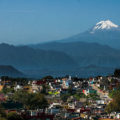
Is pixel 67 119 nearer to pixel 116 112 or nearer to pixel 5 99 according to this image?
pixel 116 112

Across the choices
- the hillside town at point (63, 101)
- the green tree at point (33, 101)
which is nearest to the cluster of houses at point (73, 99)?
the hillside town at point (63, 101)

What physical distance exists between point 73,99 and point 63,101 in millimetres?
692

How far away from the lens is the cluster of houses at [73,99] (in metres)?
26.2

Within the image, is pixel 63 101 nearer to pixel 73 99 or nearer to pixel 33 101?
pixel 73 99

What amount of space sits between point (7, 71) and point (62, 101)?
108367 mm

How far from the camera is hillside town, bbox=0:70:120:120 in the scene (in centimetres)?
2592

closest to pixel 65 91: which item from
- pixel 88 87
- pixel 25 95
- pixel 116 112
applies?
pixel 88 87

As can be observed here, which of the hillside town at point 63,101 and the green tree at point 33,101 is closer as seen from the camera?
the hillside town at point 63,101

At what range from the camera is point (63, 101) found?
36.1 m

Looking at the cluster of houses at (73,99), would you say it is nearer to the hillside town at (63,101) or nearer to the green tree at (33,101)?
the hillside town at (63,101)

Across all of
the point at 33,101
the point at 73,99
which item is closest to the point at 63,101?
the point at 73,99

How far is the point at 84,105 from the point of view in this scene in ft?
107

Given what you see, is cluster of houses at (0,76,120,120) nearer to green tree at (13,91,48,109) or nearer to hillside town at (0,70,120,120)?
hillside town at (0,70,120,120)

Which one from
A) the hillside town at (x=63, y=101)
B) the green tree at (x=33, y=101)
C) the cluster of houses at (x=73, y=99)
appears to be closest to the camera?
the hillside town at (x=63, y=101)
